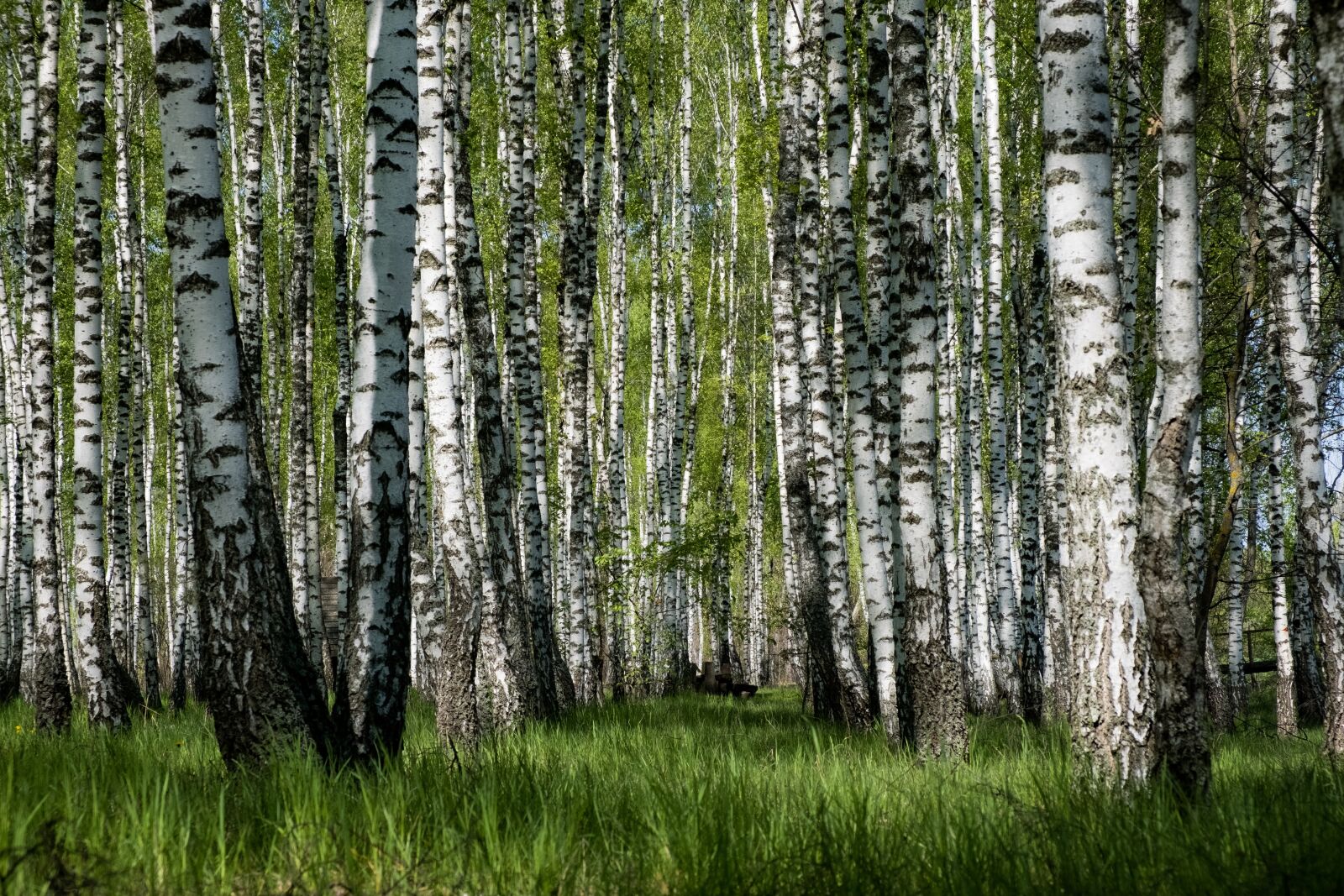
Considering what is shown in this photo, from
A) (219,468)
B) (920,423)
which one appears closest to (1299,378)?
(920,423)

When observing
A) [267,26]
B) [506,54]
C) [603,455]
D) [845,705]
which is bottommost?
[845,705]

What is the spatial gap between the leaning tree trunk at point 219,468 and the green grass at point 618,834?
311 mm

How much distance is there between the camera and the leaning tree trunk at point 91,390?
319 inches

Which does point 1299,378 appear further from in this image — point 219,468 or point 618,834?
point 219,468

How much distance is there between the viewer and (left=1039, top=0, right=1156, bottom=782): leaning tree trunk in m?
4.02

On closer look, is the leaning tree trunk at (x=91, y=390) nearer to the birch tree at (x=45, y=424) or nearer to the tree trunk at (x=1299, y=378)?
the birch tree at (x=45, y=424)

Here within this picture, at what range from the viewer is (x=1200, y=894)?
262 cm

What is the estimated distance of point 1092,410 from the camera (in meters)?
4.14

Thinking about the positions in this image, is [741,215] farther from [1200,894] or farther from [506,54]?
[1200,894]

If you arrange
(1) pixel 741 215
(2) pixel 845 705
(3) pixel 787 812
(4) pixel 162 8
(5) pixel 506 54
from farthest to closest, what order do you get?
(1) pixel 741 215 → (5) pixel 506 54 → (2) pixel 845 705 → (4) pixel 162 8 → (3) pixel 787 812

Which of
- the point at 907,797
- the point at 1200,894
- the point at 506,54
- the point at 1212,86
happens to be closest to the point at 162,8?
the point at 907,797

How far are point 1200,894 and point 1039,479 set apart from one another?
16.2m

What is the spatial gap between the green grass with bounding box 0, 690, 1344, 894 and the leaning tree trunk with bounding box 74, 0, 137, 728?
13.5 ft

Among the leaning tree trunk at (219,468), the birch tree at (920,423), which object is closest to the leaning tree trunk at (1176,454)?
the birch tree at (920,423)
